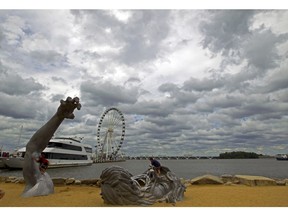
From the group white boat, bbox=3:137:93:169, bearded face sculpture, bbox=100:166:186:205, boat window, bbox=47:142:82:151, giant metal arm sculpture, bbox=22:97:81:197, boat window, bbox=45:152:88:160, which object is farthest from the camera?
boat window, bbox=47:142:82:151

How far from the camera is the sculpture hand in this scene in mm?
11055

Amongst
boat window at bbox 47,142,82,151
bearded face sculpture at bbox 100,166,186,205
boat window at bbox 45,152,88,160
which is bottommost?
bearded face sculpture at bbox 100,166,186,205

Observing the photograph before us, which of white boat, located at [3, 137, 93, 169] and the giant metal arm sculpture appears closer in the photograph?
the giant metal arm sculpture

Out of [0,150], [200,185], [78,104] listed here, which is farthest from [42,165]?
[0,150]

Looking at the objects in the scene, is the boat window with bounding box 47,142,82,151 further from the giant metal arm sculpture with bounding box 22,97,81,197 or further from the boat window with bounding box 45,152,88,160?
the giant metal arm sculpture with bounding box 22,97,81,197

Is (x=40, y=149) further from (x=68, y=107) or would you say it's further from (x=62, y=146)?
(x=62, y=146)

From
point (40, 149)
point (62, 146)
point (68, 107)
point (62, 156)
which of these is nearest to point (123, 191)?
point (68, 107)

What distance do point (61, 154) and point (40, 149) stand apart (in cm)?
3387

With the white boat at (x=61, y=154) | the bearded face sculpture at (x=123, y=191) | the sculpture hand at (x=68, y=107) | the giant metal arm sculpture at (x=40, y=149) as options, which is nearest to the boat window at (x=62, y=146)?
the white boat at (x=61, y=154)

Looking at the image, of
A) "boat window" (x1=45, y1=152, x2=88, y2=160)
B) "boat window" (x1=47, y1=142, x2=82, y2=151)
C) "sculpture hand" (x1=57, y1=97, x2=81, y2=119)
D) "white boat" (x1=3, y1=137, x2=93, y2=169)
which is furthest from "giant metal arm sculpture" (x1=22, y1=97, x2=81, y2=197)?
"boat window" (x1=47, y1=142, x2=82, y2=151)

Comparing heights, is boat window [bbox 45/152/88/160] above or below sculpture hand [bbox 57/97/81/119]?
A: below

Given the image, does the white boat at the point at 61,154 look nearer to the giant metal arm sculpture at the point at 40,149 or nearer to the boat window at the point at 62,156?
the boat window at the point at 62,156

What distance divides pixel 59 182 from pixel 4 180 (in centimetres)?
519

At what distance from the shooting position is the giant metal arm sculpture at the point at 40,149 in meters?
10.7
